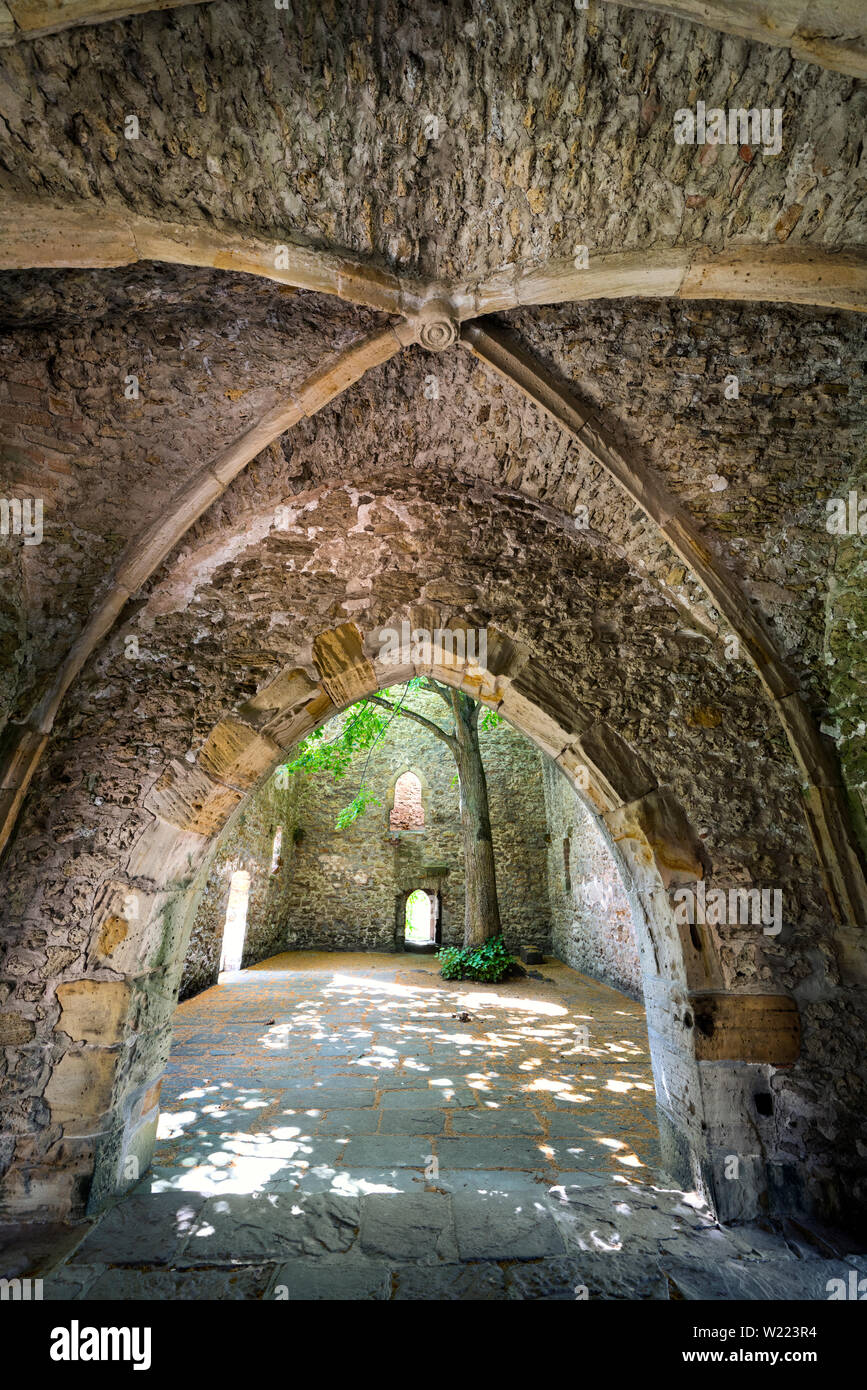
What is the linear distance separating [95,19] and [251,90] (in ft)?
1.80

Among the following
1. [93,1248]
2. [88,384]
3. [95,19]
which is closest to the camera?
[95,19]

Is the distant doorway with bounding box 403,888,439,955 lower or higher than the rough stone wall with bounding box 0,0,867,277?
lower

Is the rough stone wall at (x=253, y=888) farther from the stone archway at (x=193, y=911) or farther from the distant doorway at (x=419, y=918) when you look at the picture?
the stone archway at (x=193, y=911)

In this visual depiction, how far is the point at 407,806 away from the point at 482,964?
507cm

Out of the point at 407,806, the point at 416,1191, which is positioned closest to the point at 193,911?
the point at 416,1191

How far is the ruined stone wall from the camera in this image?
1136cm

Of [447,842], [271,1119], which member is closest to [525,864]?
[447,842]

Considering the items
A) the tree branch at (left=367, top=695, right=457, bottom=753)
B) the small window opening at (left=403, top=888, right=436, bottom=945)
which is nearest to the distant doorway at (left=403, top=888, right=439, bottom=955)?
the small window opening at (left=403, top=888, right=436, bottom=945)

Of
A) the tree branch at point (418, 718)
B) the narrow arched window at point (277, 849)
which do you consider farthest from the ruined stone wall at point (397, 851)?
the tree branch at point (418, 718)

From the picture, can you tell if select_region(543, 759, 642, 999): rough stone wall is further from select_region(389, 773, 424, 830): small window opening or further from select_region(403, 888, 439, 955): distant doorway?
select_region(403, 888, 439, 955): distant doorway

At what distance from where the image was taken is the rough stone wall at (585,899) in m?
7.27

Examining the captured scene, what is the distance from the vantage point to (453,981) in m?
8.05

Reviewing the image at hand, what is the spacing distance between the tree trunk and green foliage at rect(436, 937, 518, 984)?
12 centimetres

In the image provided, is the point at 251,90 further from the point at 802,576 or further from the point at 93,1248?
the point at 93,1248
